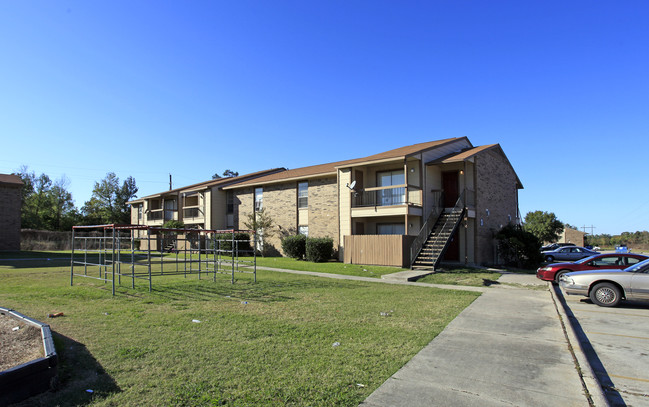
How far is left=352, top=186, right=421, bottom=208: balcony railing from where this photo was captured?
22.4 meters

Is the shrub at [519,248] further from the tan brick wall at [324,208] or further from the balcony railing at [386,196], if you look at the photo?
the tan brick wall at [324,208]

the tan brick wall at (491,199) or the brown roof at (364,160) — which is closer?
the brown roof at (364,160)

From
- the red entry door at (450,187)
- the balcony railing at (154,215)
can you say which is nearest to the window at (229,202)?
the balcony railing at (154,215)

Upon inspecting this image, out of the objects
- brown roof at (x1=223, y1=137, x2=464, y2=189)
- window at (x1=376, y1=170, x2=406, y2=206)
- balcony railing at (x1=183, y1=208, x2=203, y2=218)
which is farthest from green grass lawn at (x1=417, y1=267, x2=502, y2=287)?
balcony railing at (x1=183, y1=208, x2=203, y2=218)

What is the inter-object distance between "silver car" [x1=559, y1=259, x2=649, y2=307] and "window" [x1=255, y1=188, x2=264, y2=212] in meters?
23.4

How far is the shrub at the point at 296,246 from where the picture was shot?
2589cm

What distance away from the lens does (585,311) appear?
1013 cm

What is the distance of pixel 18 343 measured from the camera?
539 centimetres

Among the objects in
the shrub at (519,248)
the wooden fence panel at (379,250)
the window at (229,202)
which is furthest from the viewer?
the window at (229,202)

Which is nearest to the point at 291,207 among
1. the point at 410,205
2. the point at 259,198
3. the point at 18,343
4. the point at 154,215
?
the point at 259,198

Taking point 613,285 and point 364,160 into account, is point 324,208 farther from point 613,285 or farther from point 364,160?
point 613,285

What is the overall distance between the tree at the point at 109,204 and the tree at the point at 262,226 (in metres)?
42.0

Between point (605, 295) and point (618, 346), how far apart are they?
476 cm

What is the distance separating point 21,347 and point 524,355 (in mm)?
Answer: 7132
